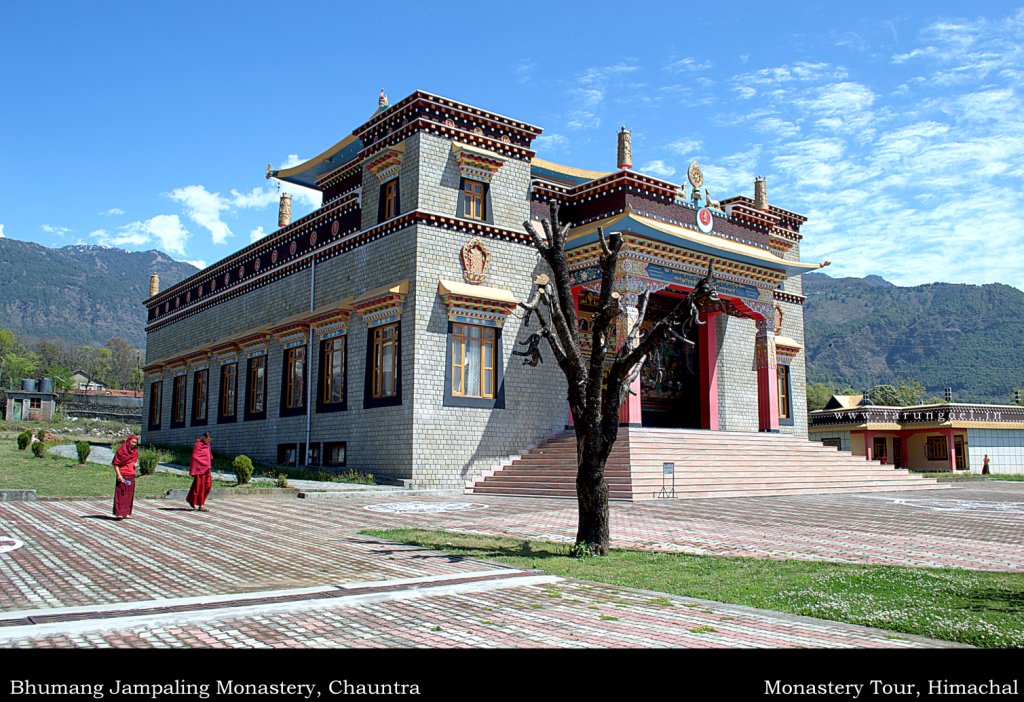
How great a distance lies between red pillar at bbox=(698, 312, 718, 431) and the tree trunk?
17.7 metres

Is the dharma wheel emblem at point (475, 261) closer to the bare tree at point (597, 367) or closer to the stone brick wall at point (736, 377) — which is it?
the stone brick wall at point (736, 377)

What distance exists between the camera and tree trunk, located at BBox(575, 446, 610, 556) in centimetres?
973

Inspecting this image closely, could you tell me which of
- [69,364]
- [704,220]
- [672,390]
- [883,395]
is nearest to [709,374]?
[672,390]

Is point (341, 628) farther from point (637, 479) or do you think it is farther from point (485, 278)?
point (485, 278)

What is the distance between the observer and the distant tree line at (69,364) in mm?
94938

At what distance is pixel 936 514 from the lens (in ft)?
50.4

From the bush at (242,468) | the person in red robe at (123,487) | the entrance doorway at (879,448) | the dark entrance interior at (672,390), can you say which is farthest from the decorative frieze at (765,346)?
the entrance doorway at (879,448)

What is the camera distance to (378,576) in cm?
788

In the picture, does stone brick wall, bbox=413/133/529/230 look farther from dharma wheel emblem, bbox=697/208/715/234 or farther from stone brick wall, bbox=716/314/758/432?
stone brick wall, bbox=716/314/758/432

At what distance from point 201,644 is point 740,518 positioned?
36.5 ft

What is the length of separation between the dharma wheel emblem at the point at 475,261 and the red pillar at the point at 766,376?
34.4 feet

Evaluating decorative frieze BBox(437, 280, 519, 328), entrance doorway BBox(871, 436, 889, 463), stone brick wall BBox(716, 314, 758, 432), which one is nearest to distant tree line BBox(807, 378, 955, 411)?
→ entrance doorway BBox(871, 436, 889, 463)

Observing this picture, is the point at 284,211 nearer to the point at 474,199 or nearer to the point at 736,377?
the point at 474,199
